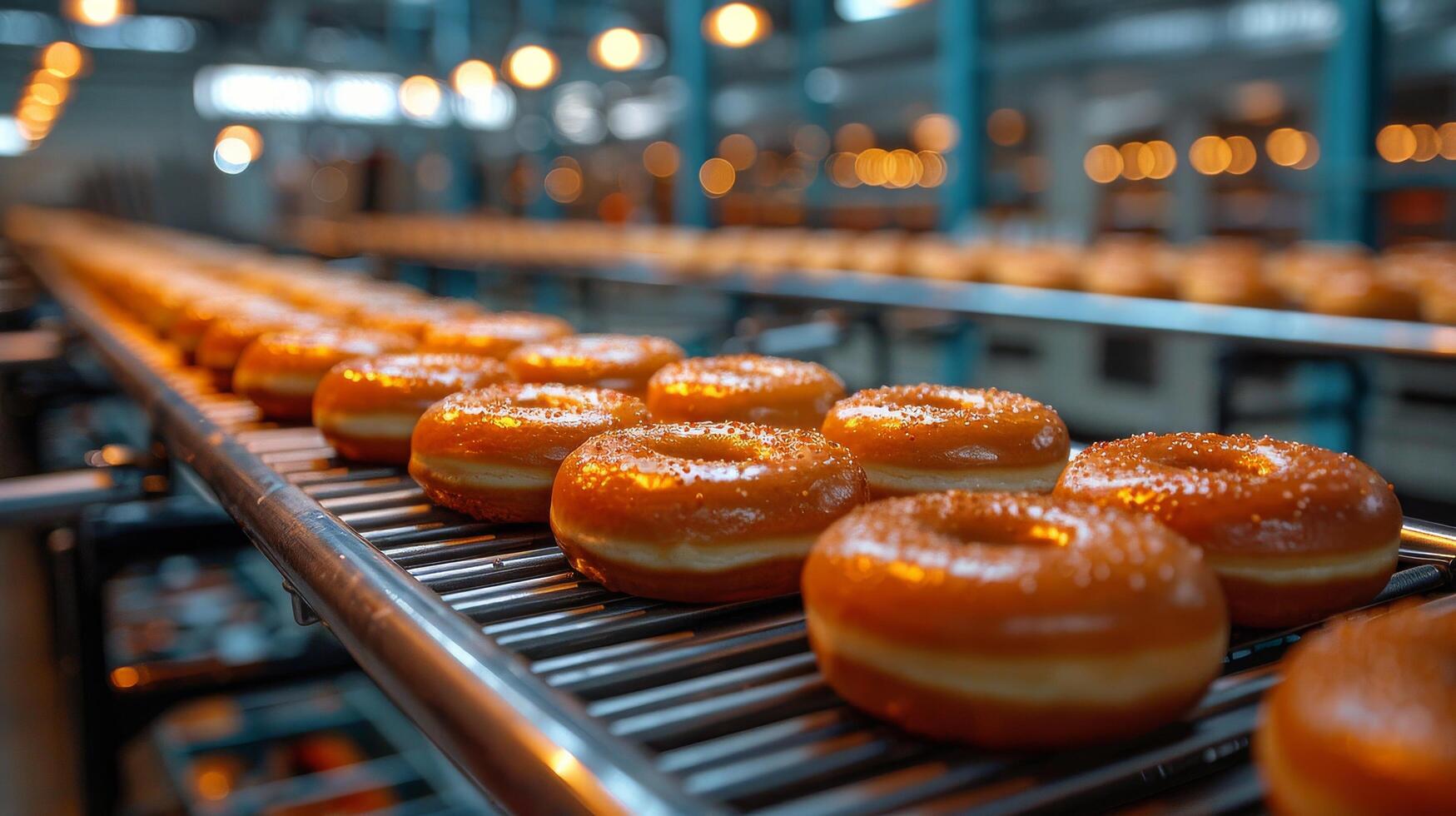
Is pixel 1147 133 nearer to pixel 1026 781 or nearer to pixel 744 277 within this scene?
pixel 744 277

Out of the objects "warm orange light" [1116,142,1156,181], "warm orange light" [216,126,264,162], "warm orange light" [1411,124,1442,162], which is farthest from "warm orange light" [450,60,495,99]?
"warm orange light" [216,126,264,162]

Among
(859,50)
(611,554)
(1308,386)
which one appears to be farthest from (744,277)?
(859,50)

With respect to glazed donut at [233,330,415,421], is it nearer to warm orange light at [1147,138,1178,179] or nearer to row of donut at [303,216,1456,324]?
row of donut at [303,216,1456,324]

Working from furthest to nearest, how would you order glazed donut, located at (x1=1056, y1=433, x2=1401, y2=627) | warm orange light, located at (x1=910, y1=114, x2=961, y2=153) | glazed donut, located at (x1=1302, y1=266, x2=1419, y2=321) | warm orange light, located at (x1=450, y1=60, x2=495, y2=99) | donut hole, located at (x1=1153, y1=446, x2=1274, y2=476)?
warm orange light, located at (x1=910, y1=114, x2=961, y2=153), warm orange light, located at (x1=450, y1=60, x2=495, y2=99), glazed donut, located at (x1=1302, y1=266, x2=1419, y2=321), donut hole, located at (x1=1153, y1=446, x2=1274, y2=476), glazed donut, located at (x1=1056, y1=433, x2=1401, y2=627)

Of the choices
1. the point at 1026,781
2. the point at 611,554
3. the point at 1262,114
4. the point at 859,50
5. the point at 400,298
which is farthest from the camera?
the point at 859,50

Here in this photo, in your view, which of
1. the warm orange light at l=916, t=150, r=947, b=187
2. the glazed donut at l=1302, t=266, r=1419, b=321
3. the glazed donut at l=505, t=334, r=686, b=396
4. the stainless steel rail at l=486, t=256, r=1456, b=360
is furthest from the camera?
the warm orange light at l=916, t=150, r=947, b=187
